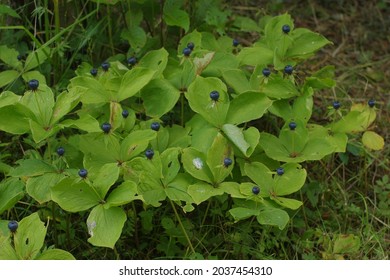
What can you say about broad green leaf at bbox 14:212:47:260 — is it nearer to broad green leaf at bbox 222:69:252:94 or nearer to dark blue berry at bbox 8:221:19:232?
dark blue berry at bbox 8:221:19:232

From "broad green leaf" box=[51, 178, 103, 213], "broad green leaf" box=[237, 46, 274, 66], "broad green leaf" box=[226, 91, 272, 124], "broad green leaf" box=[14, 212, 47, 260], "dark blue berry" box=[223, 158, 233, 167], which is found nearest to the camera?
"broad green leaf" box=[14, 212, 47, 260]

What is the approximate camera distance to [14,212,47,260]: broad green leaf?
67.6 inches

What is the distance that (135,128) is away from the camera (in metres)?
2.13

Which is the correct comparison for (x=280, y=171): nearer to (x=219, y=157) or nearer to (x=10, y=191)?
(x=219, y=157)

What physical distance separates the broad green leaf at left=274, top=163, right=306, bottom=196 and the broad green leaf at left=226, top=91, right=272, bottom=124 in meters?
0.19

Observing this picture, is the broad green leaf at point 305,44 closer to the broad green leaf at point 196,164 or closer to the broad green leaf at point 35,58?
the broad green leaf at point 196,164

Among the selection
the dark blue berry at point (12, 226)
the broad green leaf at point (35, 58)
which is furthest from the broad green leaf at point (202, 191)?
the broad green leaf at point (35, 58)

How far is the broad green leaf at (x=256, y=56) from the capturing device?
7.53 feet

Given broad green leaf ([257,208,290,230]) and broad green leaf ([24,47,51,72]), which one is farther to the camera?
broad green leaf ([24,47,51,72])

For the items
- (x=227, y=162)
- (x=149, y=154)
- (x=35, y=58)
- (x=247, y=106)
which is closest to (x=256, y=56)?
(x=247, y=106)

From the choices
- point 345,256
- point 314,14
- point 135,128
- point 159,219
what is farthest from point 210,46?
point 314,14

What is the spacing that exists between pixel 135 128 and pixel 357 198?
80 cm

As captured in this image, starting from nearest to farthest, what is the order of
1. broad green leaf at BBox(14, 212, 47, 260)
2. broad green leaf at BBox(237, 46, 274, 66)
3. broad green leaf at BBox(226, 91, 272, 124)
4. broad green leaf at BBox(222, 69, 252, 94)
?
broad green leaf at BBox(14, 212, 47, 260), broad green leaf at BBox(226, 91, 272, 124), broad green leaf at BBox(222, 69, 252, 94), broad green leaf at BBox(237, 46, 274, 66)

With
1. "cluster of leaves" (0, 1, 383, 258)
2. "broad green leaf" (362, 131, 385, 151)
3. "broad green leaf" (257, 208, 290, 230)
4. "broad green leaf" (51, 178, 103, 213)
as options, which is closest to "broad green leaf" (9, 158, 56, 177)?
"cluster of leaves" (0, 1, 383, 258)
